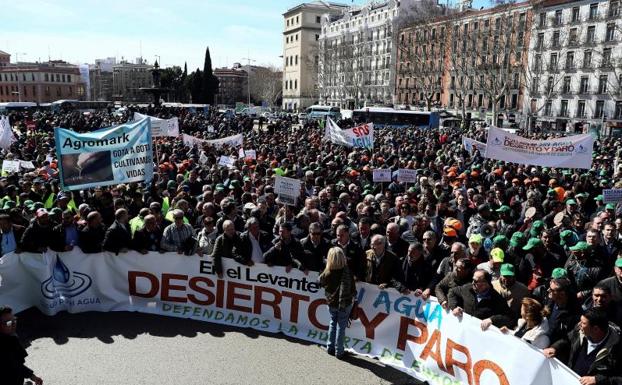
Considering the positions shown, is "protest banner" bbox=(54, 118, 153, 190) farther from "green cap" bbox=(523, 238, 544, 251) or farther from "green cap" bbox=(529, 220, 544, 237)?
"green cap" bbox=(529, 220, 544, 237)

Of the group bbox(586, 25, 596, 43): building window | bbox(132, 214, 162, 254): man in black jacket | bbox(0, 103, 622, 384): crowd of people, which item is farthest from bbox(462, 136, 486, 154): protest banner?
bbox(586, 25, 596, 43): building window

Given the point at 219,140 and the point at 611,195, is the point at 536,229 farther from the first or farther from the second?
the point at 219,140

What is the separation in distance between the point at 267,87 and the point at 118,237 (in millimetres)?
106470

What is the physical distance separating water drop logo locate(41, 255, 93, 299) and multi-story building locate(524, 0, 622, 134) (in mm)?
50337

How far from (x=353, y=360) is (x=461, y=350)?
53.8 inches

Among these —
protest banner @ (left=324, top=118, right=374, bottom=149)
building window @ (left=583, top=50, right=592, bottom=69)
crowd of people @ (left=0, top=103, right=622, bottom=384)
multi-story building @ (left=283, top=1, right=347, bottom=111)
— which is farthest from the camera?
multi-story building @ (left=283, top=1, right=347, bottom=111)

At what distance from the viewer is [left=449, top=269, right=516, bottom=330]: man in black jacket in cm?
465

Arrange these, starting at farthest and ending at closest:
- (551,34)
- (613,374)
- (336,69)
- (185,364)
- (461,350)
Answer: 1. (336,69)
2. (551,34)
3. (185,364)
4. (461,350)
5. (613,374)

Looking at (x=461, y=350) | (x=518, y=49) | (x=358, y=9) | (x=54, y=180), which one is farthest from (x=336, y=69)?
(x=461, y=350)

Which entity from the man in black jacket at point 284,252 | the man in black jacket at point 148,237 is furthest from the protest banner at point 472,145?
the man in black jacket at point 148,237

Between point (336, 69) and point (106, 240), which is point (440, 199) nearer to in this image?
point (106, 240)

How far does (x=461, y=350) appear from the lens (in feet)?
16.0

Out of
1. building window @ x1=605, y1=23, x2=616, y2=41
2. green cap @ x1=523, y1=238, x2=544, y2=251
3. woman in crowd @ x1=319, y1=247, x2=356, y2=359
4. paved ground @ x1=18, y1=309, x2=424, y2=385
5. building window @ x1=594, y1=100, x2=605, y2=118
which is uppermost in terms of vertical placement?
building window @ x1=605, y1=23, x2=616, y2=41

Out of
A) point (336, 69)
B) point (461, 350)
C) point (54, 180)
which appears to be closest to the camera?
point (461, 350)
